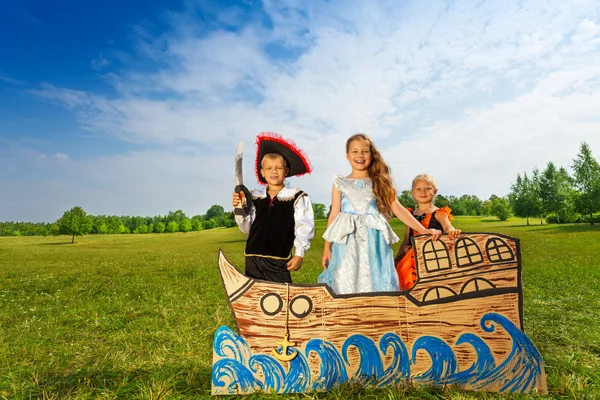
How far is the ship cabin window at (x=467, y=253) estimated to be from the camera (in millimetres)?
3168

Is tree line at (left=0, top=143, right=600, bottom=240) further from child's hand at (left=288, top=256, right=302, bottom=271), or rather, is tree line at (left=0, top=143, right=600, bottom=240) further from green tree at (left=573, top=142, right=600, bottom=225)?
child's hand at (left=288, top=256, right=302, bottom=271)

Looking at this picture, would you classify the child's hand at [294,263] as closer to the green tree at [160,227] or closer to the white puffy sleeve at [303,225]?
the white puffy sleeve at [303,225]

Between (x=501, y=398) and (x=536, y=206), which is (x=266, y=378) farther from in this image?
(x=536, y=206)

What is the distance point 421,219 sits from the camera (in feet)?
12.6

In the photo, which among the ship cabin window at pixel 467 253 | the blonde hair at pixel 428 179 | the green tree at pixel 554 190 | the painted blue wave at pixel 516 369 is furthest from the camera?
the green tree at pixel 554 190

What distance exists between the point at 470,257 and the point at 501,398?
110 centimetres

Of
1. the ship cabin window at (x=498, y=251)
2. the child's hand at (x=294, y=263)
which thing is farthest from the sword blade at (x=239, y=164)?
the ship cabin window at (x=498, y=251)

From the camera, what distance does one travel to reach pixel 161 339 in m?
4.88

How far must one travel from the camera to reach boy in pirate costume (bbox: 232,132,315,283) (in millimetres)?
3500

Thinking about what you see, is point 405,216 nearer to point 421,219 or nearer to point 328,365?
point 421,219

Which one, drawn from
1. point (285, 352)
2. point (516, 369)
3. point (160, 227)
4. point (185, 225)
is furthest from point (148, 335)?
point (160, 227)

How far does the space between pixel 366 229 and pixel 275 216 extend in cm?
83

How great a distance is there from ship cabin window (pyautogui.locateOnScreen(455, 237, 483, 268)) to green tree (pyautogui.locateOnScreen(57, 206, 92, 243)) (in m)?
37.4

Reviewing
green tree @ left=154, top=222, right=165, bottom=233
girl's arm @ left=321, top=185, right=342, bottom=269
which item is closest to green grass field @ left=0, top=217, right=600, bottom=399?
girl's arm @ left=321, top=185, right=342, bottom=269
